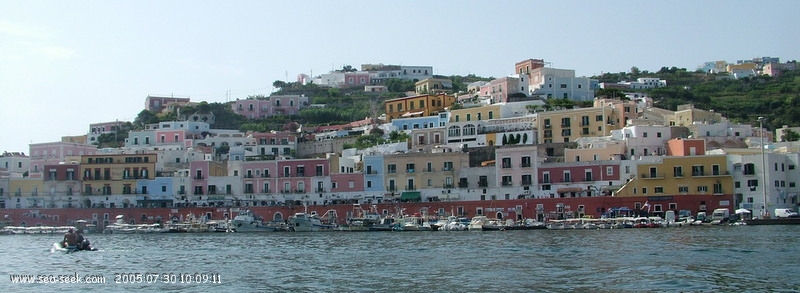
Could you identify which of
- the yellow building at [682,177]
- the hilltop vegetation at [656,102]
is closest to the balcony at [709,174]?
the yellow building at [682,177]

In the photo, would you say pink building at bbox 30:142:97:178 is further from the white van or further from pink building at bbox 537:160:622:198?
the white van

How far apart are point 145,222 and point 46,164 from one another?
13691 mm

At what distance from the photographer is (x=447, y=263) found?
113 feet

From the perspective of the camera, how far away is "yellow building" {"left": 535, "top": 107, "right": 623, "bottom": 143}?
72125 mm

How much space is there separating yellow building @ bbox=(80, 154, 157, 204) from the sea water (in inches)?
834

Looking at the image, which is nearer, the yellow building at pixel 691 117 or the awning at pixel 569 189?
the awning at pixel 569 189

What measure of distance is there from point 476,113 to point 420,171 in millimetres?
14128

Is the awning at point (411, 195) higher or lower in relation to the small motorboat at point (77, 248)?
higher

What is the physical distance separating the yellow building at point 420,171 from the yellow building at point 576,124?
29.0ft

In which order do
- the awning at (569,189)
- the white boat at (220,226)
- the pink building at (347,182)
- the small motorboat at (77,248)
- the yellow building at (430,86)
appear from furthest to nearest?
the yellow building at (430,86) → the pink building at (347,182) → the white boat at (220,226) → the awning at (569,189) → the small motorboat at (77,248)

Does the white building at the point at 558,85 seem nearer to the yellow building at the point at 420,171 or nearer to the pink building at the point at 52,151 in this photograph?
the yellow building at the point at 420,171

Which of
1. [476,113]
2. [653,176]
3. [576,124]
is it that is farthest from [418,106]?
[653,176]

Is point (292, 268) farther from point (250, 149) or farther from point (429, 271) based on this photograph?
point (250, 149)

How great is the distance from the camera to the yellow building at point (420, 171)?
220ft
